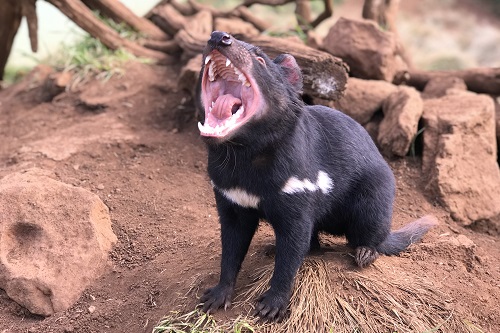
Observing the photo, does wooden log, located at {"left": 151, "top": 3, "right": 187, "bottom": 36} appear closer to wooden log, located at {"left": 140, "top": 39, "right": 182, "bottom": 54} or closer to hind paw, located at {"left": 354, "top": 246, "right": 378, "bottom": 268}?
wooden log, located at {"left": 140, "top": 39, "right": 182, "bottom": 54}

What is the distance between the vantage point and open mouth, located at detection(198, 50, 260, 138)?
2.53 meters

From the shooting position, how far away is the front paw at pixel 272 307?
2.81 m

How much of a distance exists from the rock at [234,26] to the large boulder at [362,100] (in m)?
1.61

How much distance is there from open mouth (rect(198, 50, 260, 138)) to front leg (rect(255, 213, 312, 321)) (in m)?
0.54

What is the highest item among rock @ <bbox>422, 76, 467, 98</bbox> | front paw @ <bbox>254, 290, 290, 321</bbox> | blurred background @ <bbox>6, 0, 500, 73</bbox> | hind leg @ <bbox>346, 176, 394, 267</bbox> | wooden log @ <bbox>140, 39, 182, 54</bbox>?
hind leg @ <bbox>346, 176, 394, 267</bbox>

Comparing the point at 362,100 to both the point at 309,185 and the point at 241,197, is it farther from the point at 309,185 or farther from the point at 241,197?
the point at 241,197

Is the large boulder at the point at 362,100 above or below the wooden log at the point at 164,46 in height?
above

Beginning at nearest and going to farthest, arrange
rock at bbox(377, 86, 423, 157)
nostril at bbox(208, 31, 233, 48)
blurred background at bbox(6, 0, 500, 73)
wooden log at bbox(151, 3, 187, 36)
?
1. nostril at bbox(208, 31, 233, 48)
2. rock at bbox(377, 86, 423, 157)
3. wooden log at bbox(151, 3, 187, 36)
4. blurred background at bbox(6, 0, 500, 73)

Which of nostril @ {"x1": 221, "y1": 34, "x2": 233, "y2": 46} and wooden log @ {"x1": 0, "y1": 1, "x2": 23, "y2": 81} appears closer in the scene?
nostril @ {"x1": 221, "y1": 34, "x2": 233, "y2": 46}

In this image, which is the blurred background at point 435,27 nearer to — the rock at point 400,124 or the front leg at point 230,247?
the rock at point 400,124

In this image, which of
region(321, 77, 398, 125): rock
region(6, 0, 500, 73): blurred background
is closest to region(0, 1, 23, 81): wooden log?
region(6, 0, 500, 73): blurred background

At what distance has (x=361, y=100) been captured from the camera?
4.79 meters

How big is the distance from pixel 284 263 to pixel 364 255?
0.56 m

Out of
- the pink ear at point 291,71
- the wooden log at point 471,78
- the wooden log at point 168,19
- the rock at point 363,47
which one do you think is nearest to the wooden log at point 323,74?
the rock at point 363,47
